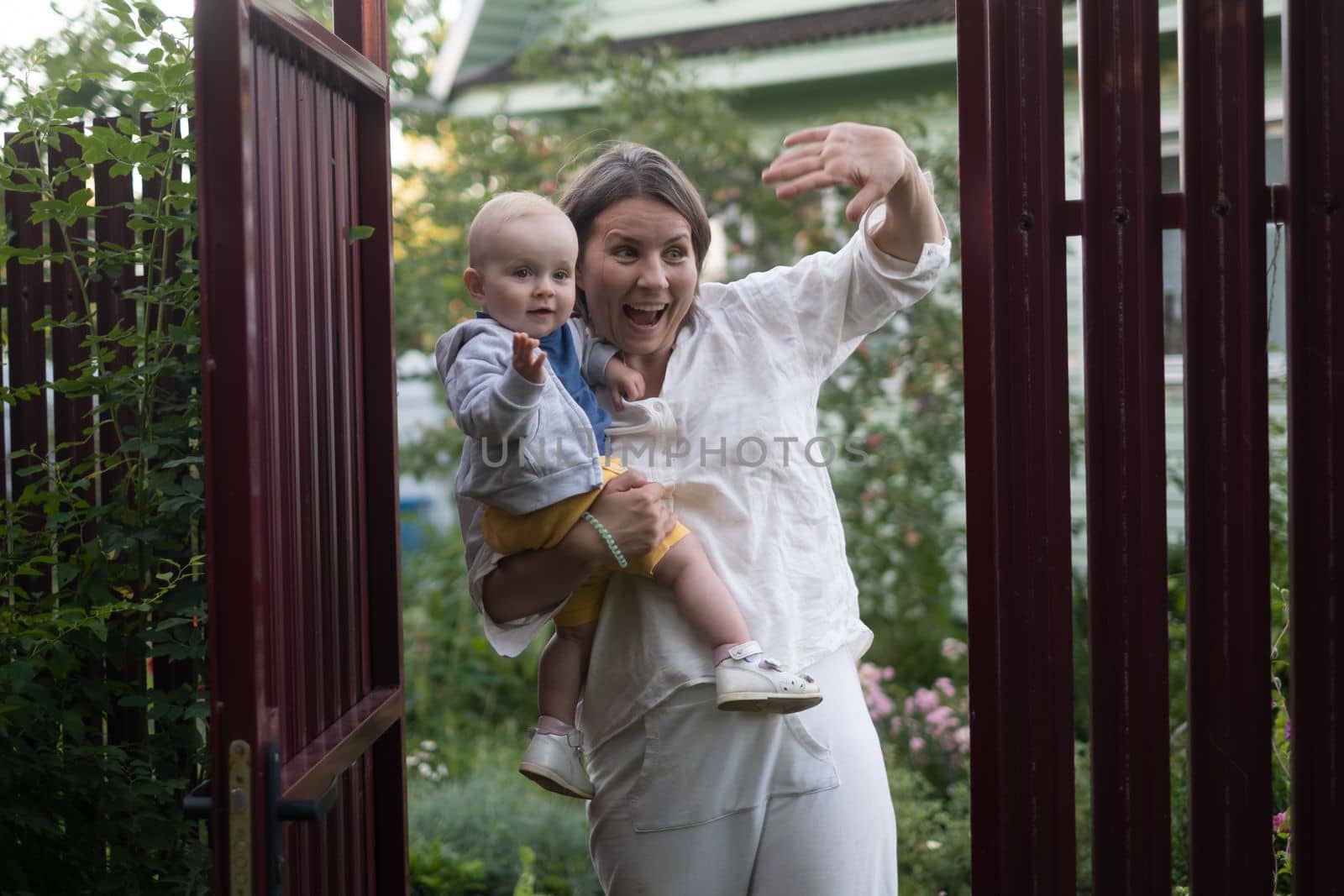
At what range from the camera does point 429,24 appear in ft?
21.5

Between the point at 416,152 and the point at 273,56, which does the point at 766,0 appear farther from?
the point at 273,56

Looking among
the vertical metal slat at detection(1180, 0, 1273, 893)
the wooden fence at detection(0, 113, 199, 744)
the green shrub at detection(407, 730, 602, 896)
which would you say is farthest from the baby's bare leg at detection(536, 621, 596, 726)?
the green shrub at detection(407, 730, 602, 896)

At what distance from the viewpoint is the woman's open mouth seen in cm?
204

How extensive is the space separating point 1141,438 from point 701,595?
2.50 ft

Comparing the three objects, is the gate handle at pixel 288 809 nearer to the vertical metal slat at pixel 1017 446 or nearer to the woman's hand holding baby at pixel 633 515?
the woman's hand holding baby at pixel 633 515

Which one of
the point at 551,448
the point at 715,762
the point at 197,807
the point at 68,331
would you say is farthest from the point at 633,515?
the point at 68,331

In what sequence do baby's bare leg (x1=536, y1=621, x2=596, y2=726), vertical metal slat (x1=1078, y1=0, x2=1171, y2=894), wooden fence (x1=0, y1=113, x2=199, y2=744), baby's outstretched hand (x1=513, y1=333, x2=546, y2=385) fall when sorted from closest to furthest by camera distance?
baby's outstretched hand (x1=513, y1=333, x2=546, y2=385) → vertical metal slat (x1=1078, y1=0, x2=1171, y2=894) → baby's bare leg (x1=536, y1=621, x2=596, y2=726) → wooden fence (x1=0, y1=113, x2=199, y2=744)

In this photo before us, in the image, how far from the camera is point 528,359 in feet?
5.81

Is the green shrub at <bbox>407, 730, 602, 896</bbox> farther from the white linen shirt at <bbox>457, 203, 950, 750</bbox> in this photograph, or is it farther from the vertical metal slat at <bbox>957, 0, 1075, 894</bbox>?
the vertical metal slat at <bbox>957, 0, 1075, 894</bbox>

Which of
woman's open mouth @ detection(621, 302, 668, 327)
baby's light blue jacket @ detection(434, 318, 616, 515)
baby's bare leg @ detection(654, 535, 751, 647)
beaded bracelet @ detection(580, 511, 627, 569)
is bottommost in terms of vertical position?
baby's bare leg @ detection(654, 535, 751, 647)

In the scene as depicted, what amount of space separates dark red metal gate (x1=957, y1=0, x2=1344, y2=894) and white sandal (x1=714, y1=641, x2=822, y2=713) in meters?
0.32

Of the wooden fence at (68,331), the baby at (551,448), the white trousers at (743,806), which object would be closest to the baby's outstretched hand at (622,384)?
the baby at (551,448)

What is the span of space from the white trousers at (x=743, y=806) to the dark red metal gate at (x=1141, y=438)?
0.75 feet

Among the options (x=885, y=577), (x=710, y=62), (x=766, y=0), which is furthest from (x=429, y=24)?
(x=885, y=577)
